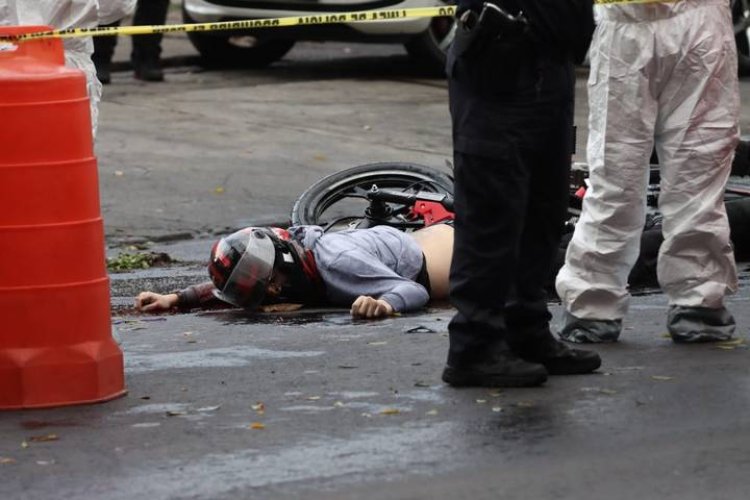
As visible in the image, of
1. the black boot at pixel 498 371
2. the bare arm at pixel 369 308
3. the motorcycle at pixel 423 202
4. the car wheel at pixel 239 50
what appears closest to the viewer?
the black boot at pixel 498 371

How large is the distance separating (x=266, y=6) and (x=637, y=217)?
323 inches

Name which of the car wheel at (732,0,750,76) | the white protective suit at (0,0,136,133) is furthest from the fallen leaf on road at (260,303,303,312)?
the car wheel at (732,0,750,76)

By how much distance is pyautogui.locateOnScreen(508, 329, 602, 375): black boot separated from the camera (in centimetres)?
581

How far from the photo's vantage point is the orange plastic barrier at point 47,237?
550 centimetres

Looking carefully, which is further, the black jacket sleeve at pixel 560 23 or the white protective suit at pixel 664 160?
the white protective suit at pixel 664 160

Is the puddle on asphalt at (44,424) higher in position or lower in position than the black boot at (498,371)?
lower

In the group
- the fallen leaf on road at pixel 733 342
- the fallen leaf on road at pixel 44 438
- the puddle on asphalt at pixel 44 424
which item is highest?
the fallen leaf on road at pixel 44 438

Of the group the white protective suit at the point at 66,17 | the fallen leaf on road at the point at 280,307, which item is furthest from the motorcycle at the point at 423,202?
the white protective suit at the point at 66,17

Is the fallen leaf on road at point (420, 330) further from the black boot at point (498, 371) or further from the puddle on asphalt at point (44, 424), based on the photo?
the puddle on asphalt at point (44, 424)

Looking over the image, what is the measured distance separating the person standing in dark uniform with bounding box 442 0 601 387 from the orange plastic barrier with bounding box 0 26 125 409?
1156 millimetres

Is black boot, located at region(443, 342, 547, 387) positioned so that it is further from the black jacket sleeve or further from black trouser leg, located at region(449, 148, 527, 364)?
the black jacket sleeve

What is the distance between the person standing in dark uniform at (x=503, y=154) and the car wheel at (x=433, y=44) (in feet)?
28.8

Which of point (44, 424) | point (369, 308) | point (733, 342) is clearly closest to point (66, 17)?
point (369, 308)

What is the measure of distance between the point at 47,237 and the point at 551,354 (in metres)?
1.67
